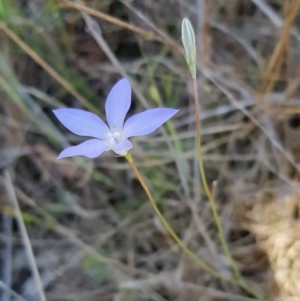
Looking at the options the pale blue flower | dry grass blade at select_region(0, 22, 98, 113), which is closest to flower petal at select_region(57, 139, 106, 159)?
the pale blue flower

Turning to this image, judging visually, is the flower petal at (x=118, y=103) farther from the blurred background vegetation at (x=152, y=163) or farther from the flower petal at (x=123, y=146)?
the blurred background vegetation at (x=152, y=163)

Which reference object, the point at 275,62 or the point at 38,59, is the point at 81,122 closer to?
the point at 38,59

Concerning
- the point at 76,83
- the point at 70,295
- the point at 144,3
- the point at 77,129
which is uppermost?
the point at 144,3

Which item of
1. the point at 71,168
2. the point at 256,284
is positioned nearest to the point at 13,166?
the point at 71,168

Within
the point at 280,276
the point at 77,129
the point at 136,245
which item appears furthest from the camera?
the point at 136,245

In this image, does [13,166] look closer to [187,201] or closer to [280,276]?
[187,201]

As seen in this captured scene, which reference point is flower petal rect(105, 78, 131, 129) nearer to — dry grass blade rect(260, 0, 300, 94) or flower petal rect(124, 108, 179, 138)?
flower petal rect(124, 108, 179, 138)

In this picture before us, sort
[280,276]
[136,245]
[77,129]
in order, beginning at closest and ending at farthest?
[77,129] → [280,276] → [136,245]
